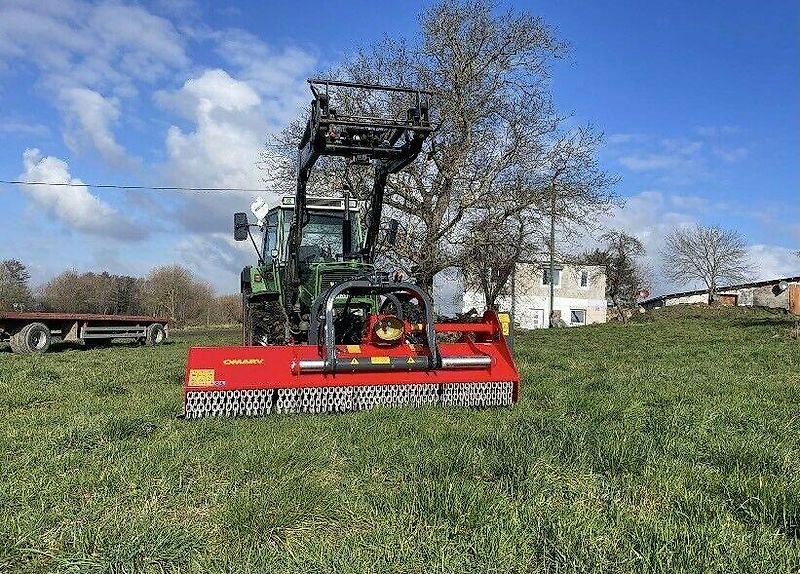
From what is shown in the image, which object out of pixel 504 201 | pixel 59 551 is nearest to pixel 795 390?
pixel 59 551

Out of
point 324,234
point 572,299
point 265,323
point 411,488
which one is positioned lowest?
point 411,488

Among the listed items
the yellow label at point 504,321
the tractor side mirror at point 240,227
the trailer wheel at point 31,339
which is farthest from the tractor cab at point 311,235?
the trailer wheel at point 31,339

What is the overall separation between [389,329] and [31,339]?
11741 mm

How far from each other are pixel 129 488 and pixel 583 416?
344 centimetres

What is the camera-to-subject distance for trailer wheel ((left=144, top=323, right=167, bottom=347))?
63.0 ft

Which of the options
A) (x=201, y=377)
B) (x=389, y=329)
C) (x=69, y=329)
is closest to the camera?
(x=201, y=377)

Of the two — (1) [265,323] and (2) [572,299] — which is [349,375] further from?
(2) [572,299]

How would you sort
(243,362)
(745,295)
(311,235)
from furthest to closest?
1. (745,295)
2. (311,235)
3. (243,362)

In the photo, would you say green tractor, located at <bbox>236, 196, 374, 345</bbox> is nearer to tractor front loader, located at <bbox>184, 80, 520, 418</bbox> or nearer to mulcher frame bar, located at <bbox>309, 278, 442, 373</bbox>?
tractor front loader, located at <bbox>184, 80, 520, 418</bbox>

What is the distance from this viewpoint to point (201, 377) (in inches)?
221

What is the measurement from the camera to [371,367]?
5914mm

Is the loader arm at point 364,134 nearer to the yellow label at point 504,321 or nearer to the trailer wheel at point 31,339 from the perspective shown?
the yellow label at point 504,321

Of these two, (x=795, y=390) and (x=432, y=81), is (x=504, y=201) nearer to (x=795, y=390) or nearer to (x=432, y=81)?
(x=432, y=81)

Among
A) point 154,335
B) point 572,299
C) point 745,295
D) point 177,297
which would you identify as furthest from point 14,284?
point 745,295
